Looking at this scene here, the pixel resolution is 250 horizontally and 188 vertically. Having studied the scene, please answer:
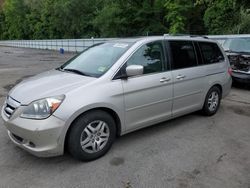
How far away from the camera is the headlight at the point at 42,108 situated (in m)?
3.07

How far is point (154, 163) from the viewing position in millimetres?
3408

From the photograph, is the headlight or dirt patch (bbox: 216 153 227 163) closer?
the headlight

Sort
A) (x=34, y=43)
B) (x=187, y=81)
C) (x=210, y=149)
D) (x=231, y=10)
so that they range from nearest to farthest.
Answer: (x=210, y=149) → (x=187, y=81) → (x=231, y=10) → (x=34, y=43)

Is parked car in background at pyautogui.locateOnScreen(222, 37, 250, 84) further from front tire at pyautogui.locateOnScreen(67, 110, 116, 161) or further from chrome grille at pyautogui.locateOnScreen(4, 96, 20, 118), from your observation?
chrome grille at pyautogui.locateOnScreen(4, 96, 20, 118)

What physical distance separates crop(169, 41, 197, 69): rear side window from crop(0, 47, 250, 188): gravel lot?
1129 mm

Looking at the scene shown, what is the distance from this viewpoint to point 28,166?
333 cm

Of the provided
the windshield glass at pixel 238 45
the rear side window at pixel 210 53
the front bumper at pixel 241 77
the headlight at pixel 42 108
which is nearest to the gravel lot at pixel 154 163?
the headlight at pixel 42 108

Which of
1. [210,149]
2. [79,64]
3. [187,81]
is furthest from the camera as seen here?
Result: [187,81]

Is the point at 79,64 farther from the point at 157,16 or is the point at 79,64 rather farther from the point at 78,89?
the point at 157,16

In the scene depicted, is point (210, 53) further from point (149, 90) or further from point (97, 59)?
point (97, 59)

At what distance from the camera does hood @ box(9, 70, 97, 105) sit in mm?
3238

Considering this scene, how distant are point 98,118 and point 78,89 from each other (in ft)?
1.51

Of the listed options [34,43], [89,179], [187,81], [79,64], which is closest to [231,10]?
[187,81]

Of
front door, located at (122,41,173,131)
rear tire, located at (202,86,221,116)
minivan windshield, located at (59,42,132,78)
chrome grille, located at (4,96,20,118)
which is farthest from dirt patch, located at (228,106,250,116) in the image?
chrome grille, located at (4,96,20,118)
